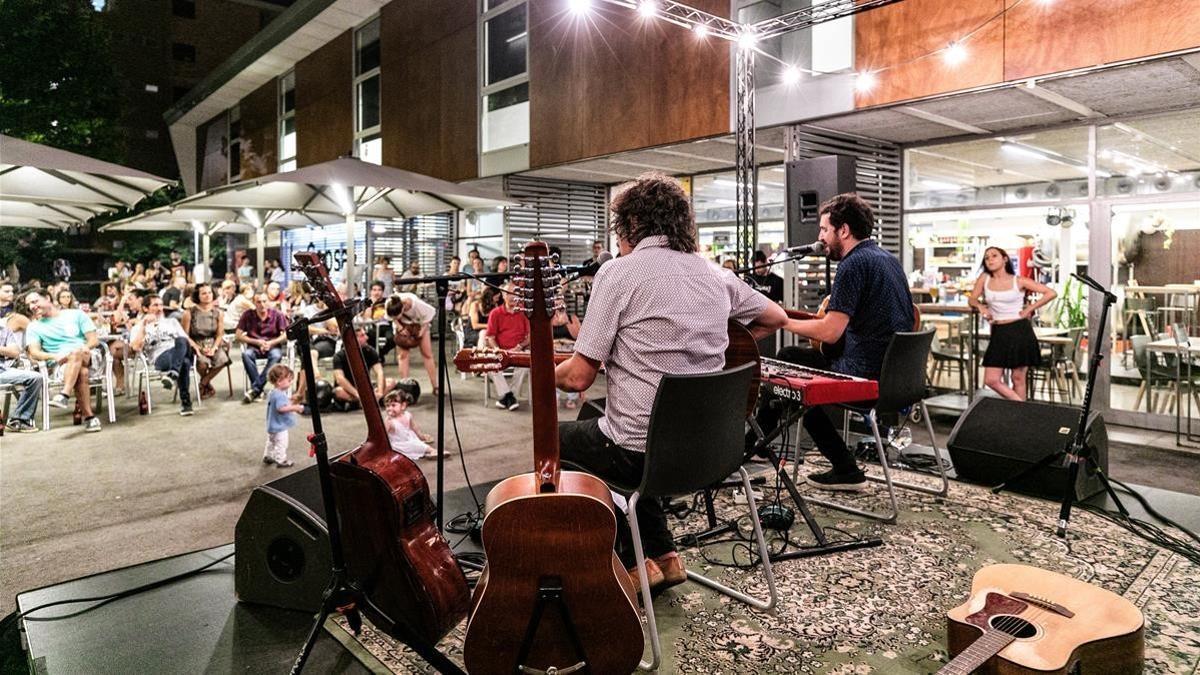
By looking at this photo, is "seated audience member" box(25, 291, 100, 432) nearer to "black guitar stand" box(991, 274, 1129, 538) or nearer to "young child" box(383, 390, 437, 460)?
"young child" box(383, 390, 437, 460)

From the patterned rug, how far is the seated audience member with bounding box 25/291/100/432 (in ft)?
19.2

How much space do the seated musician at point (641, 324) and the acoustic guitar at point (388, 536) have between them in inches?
22.0

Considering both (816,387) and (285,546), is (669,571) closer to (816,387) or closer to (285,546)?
(816,387)

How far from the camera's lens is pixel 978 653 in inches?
73.9

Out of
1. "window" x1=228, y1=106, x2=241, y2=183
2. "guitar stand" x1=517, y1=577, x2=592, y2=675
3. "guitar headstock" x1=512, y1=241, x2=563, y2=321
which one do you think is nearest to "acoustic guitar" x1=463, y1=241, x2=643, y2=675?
"guitar stand" x1=517, y1=577, x2=592, y2=675

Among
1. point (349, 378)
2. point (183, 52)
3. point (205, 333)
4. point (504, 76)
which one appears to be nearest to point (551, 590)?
point (349, 378)

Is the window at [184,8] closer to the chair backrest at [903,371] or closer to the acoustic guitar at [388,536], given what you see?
the acoustic guitar at [388,536]

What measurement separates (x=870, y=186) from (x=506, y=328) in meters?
4.01

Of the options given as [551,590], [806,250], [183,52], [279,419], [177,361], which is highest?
[183,52]

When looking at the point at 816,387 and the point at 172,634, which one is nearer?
the point at 172,634

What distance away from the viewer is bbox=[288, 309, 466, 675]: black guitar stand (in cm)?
199

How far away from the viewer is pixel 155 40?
86.9 ft

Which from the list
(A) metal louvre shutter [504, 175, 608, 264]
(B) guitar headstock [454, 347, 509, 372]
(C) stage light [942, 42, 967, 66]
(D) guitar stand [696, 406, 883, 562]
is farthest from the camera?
(A) metal louvre shutter [504, 175, 608, 264]

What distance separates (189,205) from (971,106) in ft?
29.1
